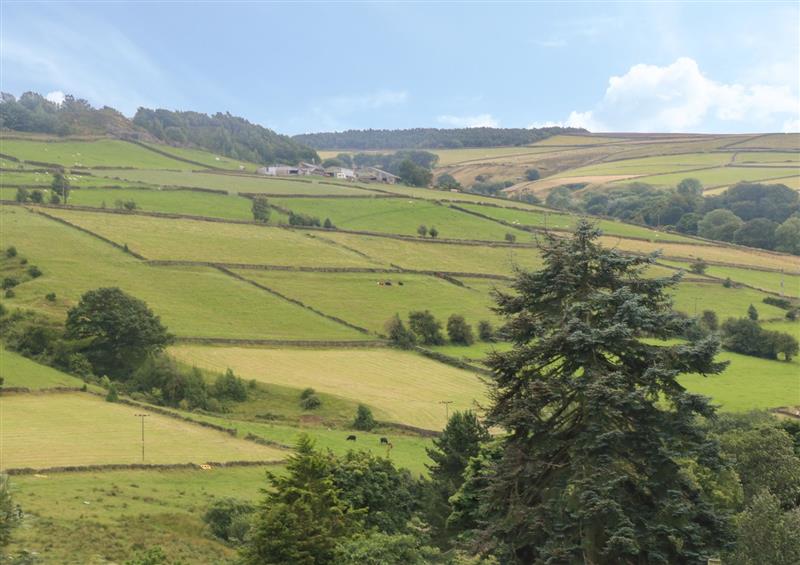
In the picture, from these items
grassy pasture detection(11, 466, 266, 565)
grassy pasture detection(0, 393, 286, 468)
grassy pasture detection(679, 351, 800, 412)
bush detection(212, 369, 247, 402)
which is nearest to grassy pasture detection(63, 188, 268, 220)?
bush detection(212, 369, 247, 402)

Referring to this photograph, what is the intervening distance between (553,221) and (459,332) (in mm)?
62688

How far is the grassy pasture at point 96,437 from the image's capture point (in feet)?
153

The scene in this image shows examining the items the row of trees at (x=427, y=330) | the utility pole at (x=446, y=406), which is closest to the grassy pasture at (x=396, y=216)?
the row of trees at (x=427, y=330)

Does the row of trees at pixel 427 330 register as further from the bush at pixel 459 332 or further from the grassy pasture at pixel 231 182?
the grassy pasture at pixel 231 182

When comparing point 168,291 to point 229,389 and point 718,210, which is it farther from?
point 718,210

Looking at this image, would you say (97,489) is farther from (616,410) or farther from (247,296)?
(247,296)

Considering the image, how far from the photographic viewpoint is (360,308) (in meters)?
90.0

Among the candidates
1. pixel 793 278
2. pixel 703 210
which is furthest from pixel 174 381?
pixel 703 210

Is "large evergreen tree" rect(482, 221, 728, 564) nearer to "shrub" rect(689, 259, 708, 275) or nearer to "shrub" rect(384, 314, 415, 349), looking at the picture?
"shrub" rect(384, 314, 415, 349)

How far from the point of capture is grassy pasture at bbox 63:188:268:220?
12219cm

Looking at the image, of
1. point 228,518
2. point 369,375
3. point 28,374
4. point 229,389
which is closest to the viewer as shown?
point 228,518

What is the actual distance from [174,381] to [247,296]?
926 inches

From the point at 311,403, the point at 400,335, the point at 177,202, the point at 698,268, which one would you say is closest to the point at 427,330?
the point at 400,335

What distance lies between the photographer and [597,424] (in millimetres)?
22000
